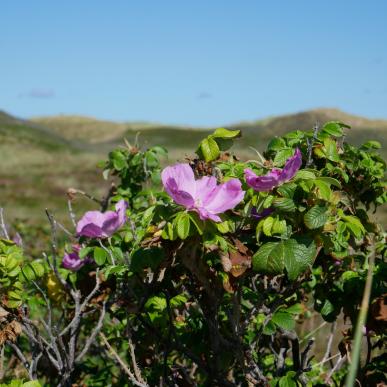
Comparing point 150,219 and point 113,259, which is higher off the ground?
point 150,219

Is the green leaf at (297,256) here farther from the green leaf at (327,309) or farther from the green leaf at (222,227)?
the green leaf at (327,309)

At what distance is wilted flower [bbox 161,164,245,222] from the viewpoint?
63.5 inches

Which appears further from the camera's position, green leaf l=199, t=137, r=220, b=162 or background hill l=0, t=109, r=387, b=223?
background hill l=0, t=109, r=387, b=223

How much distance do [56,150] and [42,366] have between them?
37357 mm

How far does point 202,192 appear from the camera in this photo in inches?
65.6

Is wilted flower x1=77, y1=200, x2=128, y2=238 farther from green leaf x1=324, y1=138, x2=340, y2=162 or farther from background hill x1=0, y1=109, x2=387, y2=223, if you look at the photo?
green leaf x1=324, y1=138, x2=340, y2=162

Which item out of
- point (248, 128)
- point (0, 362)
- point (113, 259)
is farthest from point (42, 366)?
point (248, 128)

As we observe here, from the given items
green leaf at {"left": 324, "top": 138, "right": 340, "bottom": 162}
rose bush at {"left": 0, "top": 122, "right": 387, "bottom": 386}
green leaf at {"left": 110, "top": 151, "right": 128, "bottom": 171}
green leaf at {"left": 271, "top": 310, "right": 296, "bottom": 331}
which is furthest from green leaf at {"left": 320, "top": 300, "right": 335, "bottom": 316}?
green leaf at {"left": 110, "top": 151, "right": 128, "bottom": 171}

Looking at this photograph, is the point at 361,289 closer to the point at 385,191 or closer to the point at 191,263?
the point at 385,191

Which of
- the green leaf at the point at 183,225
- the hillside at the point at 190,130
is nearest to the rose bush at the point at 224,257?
the green leaf at the point at 183,225

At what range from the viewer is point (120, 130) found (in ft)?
236

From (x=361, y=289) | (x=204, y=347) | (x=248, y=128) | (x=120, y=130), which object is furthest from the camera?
(x=120, y=130)

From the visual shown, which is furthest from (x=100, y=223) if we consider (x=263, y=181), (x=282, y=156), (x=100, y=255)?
(x=263, y=181)

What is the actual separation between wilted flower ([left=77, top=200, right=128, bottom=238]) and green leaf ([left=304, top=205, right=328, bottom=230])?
78 centimetres
